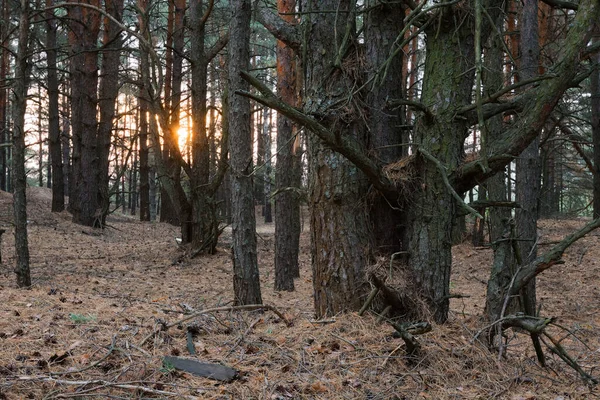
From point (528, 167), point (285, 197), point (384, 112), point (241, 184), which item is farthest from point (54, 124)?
point (384, 112)

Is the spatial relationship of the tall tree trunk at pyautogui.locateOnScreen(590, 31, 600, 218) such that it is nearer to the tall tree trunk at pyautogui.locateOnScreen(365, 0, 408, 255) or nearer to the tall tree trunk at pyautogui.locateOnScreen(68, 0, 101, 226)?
the tall tree trunk at pyautogui.locateOnScreen(365, 0, 408, 255)

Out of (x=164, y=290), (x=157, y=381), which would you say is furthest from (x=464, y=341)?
(x=164, y=290)

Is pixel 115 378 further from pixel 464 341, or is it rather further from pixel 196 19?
pixel 196 19

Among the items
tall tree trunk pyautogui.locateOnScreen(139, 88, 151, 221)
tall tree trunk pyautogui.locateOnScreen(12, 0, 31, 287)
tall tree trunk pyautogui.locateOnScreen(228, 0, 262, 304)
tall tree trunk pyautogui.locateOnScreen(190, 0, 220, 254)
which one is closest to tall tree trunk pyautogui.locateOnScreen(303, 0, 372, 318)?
tall tree trunk pyautogui.locateOnScreen(228, 0, 262, 304)

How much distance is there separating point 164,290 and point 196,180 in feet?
13.0

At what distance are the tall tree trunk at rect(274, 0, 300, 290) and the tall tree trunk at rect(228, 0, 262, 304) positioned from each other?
2.42m

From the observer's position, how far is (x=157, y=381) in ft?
9.76

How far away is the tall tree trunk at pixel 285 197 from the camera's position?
8695mm

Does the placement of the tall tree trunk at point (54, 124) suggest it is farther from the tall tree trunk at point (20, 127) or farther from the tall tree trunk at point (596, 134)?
the tall tree trunk at point (596, 134)

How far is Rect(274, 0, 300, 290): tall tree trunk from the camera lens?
870 cm

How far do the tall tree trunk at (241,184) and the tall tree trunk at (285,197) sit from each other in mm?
2423

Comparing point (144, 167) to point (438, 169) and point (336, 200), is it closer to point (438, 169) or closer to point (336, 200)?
point (336, 200)

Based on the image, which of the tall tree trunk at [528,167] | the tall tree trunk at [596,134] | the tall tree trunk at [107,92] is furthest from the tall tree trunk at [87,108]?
the tall tree trunk at [596,134]

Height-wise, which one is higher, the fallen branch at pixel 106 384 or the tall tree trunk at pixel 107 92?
the tall tree trunk at pixel 107 92
